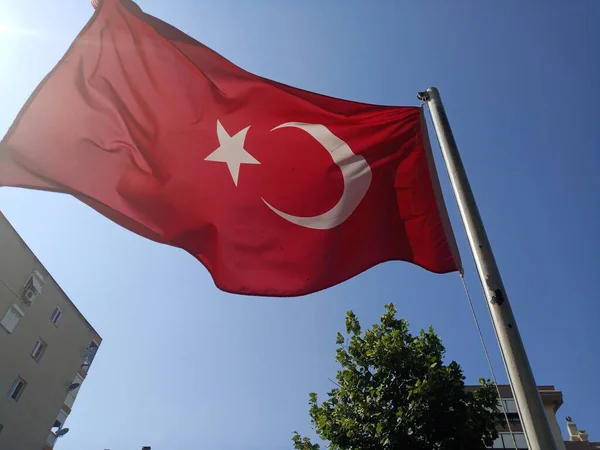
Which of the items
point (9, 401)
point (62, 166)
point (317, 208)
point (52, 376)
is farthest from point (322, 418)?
point (52, 376)

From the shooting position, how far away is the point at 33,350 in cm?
2558

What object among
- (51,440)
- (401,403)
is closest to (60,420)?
(51,440)

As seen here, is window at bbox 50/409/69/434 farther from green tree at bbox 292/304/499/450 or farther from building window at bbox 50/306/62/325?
green tree at bbox 292/304/499/450

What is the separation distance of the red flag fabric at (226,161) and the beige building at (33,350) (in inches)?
867

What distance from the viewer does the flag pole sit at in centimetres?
319

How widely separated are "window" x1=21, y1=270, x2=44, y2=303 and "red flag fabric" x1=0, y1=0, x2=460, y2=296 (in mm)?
22960

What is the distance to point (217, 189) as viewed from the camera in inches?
227

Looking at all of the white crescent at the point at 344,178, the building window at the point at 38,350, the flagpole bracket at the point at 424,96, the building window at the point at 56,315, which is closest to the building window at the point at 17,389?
the building window at the point at 38,350

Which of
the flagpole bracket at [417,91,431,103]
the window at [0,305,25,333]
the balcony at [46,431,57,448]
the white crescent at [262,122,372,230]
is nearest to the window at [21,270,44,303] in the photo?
the window at [0,305,25,333]

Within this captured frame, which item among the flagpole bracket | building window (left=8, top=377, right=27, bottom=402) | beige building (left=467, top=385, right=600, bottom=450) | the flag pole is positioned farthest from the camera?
beige building (left=467, top=385, right=600, bottom=450)

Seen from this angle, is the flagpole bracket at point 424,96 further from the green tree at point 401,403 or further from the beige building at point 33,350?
the beige building at point 33,350

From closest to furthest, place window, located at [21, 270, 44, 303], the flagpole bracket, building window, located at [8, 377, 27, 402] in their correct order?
the flagpole bracket < building window, located at [8, 377, 27, 402] < window, located at [21, 270, 44, 303]

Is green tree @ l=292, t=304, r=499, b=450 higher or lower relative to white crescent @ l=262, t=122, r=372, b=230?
higher

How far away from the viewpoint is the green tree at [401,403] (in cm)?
1333
